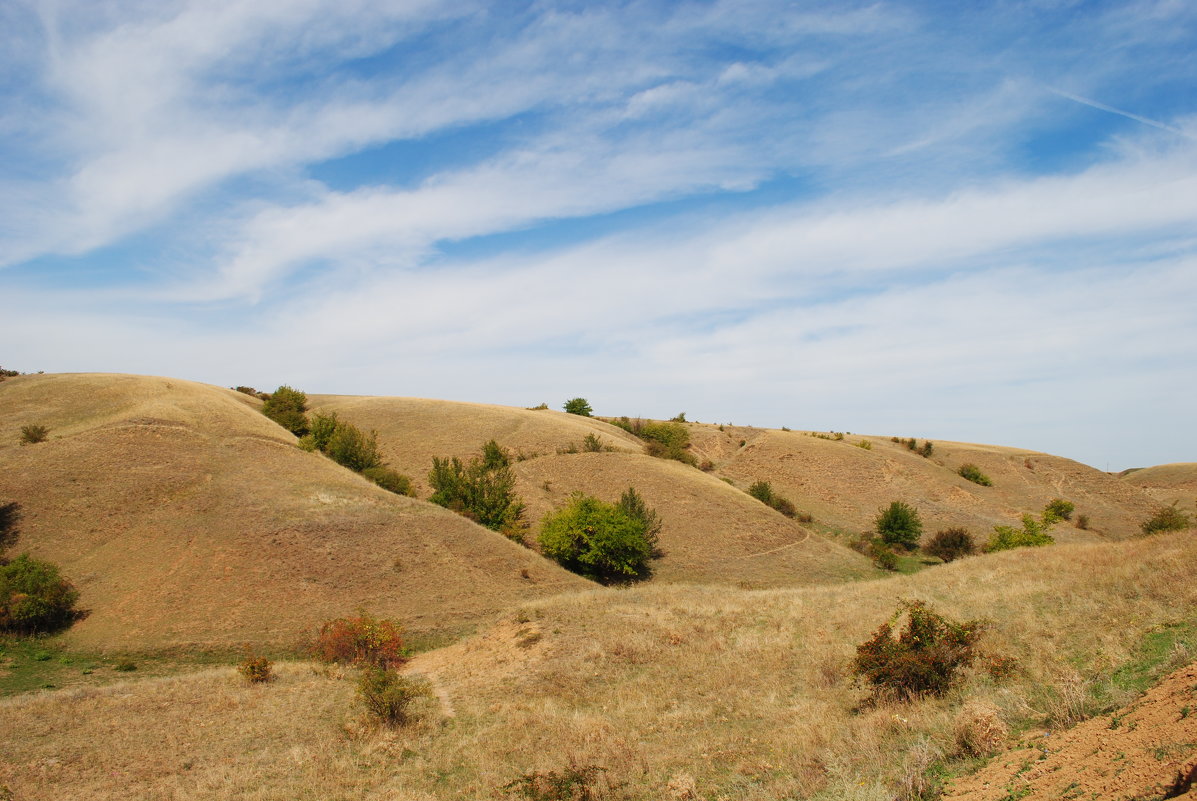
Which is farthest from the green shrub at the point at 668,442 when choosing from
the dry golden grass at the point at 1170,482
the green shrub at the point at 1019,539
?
the dry golden grass at the point at 1170,482

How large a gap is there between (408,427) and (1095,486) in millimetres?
71845

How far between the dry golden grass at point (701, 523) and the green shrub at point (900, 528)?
14.8ft

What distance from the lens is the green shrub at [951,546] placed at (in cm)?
4369

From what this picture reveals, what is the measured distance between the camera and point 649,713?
1438 cm

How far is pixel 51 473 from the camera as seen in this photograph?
1234 inches

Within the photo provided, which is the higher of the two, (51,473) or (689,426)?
(689,426)

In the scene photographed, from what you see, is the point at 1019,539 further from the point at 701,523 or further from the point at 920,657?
the point at 920,657

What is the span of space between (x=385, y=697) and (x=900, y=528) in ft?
140

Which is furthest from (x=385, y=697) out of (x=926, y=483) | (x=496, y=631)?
(x=926, y=483)

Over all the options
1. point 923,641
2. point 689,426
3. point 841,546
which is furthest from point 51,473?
point 689,426

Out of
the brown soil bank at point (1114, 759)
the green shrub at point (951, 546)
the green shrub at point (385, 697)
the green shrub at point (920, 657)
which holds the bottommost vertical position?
the green shrub at point (385, 697)

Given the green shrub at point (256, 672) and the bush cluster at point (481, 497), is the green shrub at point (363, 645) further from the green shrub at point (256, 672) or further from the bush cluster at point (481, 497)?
the bush cluster at point (481, 497)

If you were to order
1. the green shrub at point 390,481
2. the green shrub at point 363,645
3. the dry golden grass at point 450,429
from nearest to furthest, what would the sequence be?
the green shrub at point 363,645 → the green shrub at point 390,481 → the dry golden grass at point 450,429

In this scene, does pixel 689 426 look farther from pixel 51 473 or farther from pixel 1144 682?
pixel 1144 682
